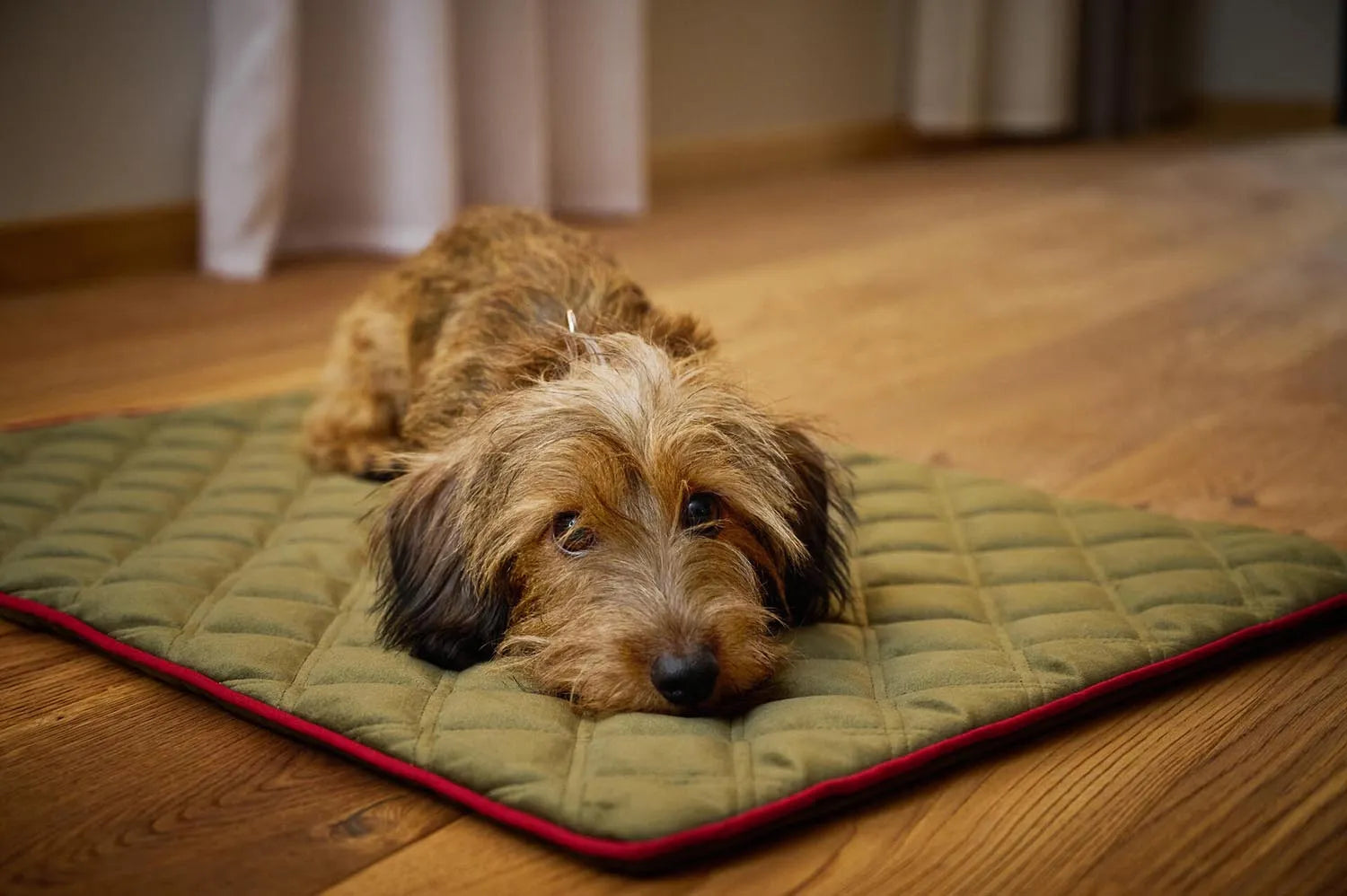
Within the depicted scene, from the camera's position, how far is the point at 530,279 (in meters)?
2.37

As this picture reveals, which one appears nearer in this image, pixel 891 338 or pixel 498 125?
pixel 891 338

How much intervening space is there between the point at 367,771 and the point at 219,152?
3.36 metres

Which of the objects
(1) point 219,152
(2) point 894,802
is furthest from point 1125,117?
(2) point 894,802

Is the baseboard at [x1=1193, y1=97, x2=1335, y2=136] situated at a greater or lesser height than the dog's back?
greater

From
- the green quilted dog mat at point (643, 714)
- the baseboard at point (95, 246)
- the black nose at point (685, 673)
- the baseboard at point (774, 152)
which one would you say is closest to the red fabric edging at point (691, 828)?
the green quilted dog mat at point (643, 714)

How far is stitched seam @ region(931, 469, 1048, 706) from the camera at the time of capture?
177cm

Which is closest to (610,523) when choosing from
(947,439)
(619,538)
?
(619,538)

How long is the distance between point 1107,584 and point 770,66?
5758 mm

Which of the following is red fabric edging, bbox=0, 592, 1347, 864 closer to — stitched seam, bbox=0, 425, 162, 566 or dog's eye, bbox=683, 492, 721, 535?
stitched seam, bbox=0, 425, 162, 566

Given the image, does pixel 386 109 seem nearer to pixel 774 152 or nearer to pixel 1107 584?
pixel 774 152

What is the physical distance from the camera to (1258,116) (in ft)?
30.9

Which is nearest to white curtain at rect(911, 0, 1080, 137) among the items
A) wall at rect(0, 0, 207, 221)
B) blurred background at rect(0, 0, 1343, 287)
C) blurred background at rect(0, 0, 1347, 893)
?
blurred background at rect(0, 0, 1347, 893)

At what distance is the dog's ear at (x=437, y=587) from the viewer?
6.19 ft

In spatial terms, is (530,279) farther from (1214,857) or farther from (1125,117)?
(1125,117)
